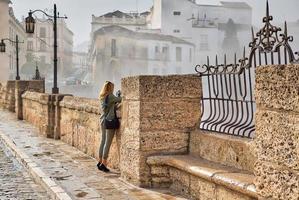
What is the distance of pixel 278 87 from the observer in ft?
12.5

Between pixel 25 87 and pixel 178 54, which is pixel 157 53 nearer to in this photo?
pixel 178 54

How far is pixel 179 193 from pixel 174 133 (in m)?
0.86

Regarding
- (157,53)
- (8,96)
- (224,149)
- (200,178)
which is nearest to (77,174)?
(200,178)

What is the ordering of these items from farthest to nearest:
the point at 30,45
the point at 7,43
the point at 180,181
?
1. the point at 30,45
2. the point at 7,43
3. the point at 180,181

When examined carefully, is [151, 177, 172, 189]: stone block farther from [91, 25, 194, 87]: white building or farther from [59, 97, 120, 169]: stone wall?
[91, 25, 194, 87]: white building

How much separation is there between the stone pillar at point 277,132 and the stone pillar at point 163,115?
2.45 meters

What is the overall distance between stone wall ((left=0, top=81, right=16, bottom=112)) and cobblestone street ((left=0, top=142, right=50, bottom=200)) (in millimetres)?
13191

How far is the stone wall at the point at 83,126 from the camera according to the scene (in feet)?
27.1

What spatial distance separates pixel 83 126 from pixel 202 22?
6656 cm

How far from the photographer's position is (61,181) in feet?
23.4

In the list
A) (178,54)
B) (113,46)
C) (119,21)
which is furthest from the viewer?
(119,21)

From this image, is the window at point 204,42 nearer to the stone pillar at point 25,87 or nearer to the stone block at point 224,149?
the stone pillar at point 25,87

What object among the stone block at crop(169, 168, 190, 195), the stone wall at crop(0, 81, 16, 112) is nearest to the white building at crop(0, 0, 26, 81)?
the stone wall at crop(0, 81, 16, 112)

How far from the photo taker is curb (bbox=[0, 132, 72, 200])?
6313 mm
